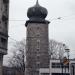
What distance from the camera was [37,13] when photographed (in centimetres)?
11194

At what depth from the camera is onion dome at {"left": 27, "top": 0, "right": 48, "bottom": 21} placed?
110562 millimetres

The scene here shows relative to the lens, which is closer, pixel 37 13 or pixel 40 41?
pixel 37 13

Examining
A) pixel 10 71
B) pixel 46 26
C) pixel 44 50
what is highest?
pixel 46 26

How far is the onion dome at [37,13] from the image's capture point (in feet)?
363

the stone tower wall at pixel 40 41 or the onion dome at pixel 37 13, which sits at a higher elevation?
the onion dome at pixel 37 13

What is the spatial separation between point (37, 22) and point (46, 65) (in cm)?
1475

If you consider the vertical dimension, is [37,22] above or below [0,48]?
above

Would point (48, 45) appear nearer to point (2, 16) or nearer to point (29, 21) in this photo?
point (29, 21)

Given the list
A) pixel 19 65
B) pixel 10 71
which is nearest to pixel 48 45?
pixel 19 65

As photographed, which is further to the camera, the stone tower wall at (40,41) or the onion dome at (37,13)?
the stone tower wall at (40,41)

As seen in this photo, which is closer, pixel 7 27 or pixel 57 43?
pixel 7 27

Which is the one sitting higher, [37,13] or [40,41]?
[37,13]

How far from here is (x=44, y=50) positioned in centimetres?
11419

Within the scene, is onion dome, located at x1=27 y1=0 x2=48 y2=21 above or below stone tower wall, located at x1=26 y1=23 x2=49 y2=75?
above
